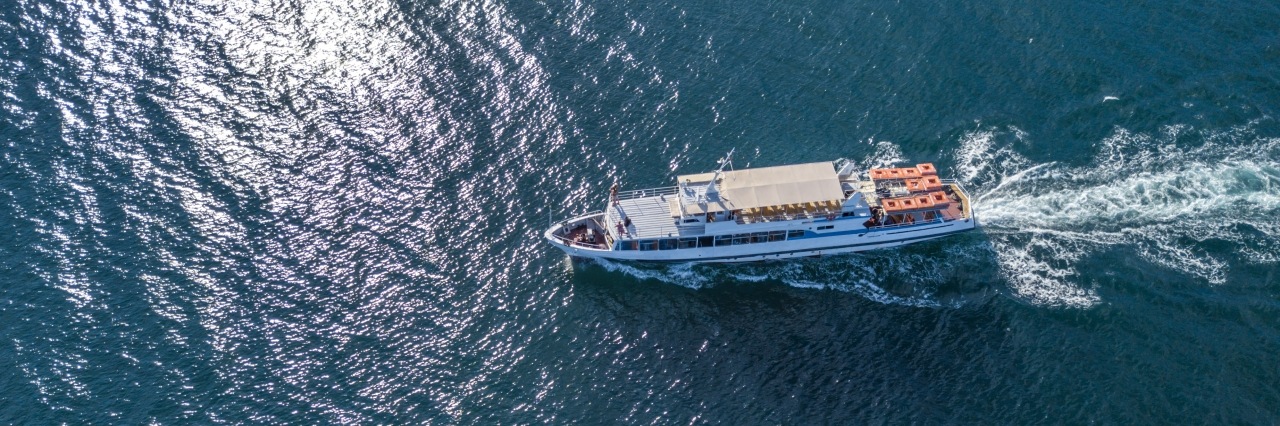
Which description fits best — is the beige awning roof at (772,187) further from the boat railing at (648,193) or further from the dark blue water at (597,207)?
the dark blue water at (597,207)

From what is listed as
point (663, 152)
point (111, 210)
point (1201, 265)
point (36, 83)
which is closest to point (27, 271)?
point (111, 210)

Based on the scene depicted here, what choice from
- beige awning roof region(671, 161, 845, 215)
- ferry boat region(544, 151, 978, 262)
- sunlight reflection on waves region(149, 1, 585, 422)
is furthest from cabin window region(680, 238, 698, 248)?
sunlight reflection on waves region(149, 1, 585, 422)

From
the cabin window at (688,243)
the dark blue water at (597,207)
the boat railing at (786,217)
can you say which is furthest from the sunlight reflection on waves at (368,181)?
the boat railing at (786,217)

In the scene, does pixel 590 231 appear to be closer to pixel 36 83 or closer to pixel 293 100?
pixel 293 100

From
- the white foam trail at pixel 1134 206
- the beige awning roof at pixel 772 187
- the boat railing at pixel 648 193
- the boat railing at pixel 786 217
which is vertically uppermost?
the boat railing at pixel 648 193

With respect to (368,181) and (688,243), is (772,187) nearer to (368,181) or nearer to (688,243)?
(688,243)
